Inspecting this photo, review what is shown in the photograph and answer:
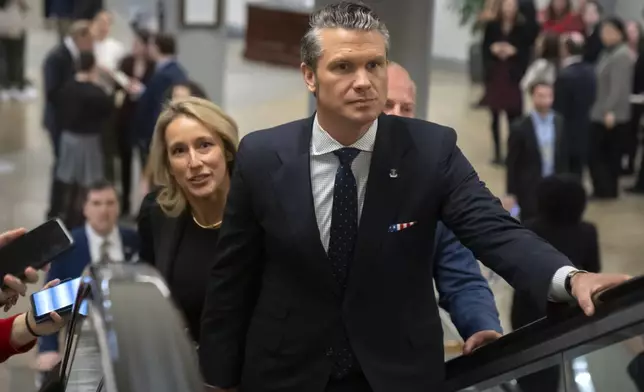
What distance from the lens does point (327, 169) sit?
2162 millimetres

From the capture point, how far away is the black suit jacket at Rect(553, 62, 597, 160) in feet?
30.9

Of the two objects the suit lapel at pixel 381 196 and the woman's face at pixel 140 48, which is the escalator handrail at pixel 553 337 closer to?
the suit lapel at pixel 381 196

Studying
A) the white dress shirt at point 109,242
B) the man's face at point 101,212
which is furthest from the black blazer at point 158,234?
the man's face at point 101,212

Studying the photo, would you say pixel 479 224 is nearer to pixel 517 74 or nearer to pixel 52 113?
pixel 52 113

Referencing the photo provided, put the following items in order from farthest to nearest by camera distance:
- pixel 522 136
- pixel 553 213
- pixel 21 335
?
pixel 522 136 → pixel 553 213 → pixel 21 335

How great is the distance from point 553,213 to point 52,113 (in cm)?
492

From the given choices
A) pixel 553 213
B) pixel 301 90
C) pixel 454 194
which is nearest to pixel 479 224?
pixel 454 194

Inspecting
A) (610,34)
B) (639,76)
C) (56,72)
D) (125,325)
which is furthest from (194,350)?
(639,76)

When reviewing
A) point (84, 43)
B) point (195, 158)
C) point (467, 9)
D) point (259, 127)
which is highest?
point (467, 9)

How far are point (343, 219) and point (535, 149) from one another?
5808 mm

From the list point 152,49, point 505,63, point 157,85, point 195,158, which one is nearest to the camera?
point 195,158

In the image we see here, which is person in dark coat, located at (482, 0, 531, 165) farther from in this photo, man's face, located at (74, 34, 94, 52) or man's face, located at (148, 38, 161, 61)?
man's face, located at (74, 34, 94, 52)

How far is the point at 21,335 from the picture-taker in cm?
228

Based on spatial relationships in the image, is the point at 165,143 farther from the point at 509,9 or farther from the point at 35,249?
the point at 509,9
